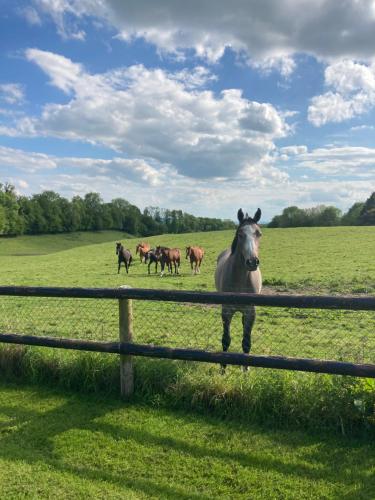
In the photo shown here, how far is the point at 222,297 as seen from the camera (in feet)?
15.8

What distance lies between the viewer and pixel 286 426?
15.0ft

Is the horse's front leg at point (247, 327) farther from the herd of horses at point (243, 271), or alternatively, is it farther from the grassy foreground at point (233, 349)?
the grassy foreground at point (233, 349)

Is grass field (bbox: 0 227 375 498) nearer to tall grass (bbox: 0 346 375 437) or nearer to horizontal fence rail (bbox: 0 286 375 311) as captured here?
tall grass (bbox: 0 346 375 437)

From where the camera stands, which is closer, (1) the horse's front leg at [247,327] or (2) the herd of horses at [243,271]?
(2) the herd of horses at [243,271]

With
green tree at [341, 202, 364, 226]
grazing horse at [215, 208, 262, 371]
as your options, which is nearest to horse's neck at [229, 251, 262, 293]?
grazing horse at [215, 208, 262, 371]

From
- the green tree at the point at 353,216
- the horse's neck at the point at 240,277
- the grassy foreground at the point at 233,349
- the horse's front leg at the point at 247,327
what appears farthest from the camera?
the green tree at the point at 353,216

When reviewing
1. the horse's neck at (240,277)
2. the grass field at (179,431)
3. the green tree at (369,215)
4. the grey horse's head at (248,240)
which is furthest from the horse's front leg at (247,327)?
the green tree at (369,215)

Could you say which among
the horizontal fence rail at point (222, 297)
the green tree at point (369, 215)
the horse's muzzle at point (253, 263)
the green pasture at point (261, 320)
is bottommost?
the green pasture at point (261, 320)

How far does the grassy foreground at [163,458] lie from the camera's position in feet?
11.8

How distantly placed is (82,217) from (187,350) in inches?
4276

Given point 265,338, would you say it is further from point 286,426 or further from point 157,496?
point 157,496

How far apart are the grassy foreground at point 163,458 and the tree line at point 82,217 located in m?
88.8

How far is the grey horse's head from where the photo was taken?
591 cm

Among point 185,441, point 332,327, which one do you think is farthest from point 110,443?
point 332,327
